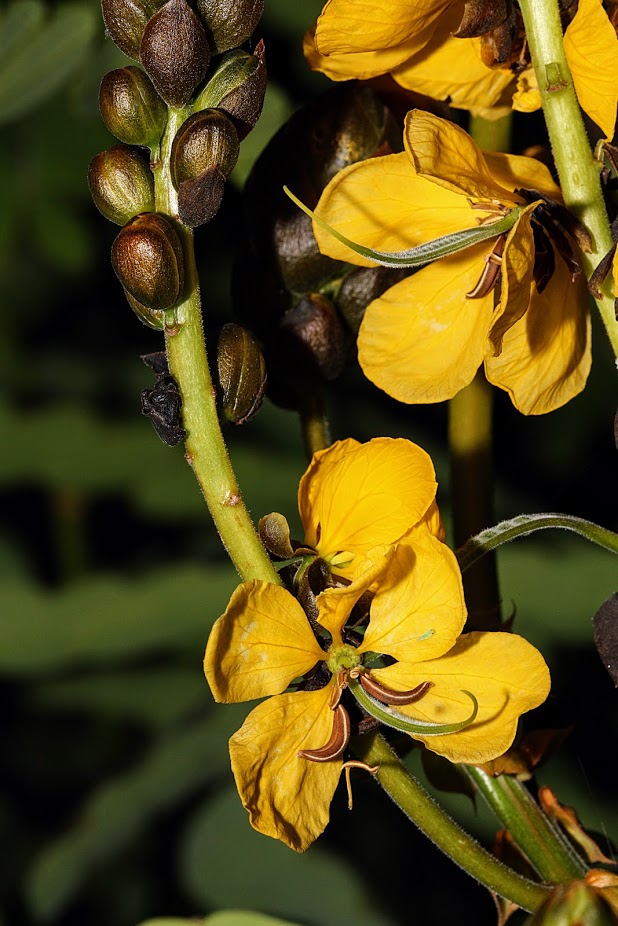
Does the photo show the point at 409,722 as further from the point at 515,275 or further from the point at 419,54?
the point at 419,54

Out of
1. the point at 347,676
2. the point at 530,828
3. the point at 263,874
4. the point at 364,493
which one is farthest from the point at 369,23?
the point at 263,874

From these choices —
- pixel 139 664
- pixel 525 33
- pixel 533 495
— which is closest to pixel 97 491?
pixel 139 664

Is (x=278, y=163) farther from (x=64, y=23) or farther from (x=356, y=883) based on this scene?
(x=356, y=883)

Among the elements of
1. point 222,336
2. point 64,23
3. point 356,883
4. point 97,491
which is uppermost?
point 64,23

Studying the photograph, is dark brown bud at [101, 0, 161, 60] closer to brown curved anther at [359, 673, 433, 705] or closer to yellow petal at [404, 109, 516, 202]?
yellow petal at [404, 109, 516, 202]

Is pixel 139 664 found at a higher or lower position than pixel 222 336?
lower

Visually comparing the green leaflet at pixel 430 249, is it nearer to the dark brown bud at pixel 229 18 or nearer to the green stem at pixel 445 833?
the dark brown bud at pixel 229 18

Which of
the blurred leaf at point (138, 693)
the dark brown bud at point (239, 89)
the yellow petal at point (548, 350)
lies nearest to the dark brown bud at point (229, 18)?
the dark brown bud at point (239, 89)
